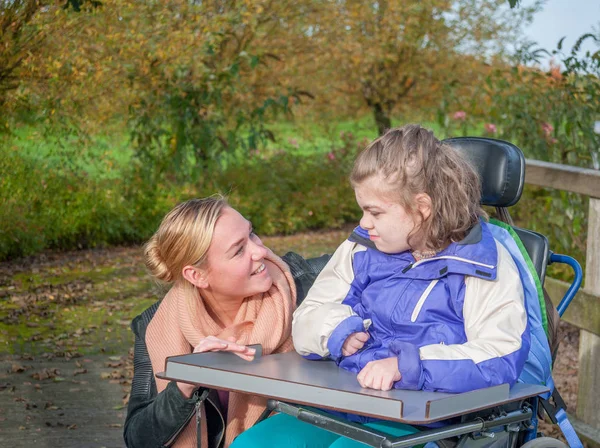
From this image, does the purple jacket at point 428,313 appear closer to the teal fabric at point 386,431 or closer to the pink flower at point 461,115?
the teal fabric at point 386,431

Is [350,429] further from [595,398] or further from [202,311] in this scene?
[595,398]

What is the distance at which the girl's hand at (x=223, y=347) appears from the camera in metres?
2.77

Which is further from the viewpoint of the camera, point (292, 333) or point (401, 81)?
point (401, 81)

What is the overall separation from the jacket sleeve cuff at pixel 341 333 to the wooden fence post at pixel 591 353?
2.00 metres

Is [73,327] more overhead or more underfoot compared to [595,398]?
more underfoot

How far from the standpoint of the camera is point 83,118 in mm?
9680

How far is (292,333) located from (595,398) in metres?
2.24

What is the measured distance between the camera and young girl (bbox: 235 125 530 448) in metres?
2.57

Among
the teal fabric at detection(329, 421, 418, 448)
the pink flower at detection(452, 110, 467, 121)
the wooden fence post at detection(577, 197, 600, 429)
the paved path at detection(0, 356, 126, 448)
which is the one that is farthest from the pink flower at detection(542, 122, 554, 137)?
the teal fabric at detection(329, 421, 418, 448)

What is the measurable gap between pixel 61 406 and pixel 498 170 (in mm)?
3188

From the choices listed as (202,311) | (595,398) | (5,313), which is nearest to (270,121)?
(5,313)

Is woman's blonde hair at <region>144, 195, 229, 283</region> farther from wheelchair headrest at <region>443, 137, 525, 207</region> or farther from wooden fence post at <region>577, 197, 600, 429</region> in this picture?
wooden fence post at <region>577, 197, 600, 429</region>

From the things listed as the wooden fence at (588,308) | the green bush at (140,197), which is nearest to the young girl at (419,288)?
the wooden fence at (588,308)

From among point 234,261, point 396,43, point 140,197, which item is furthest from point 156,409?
point 396,43
